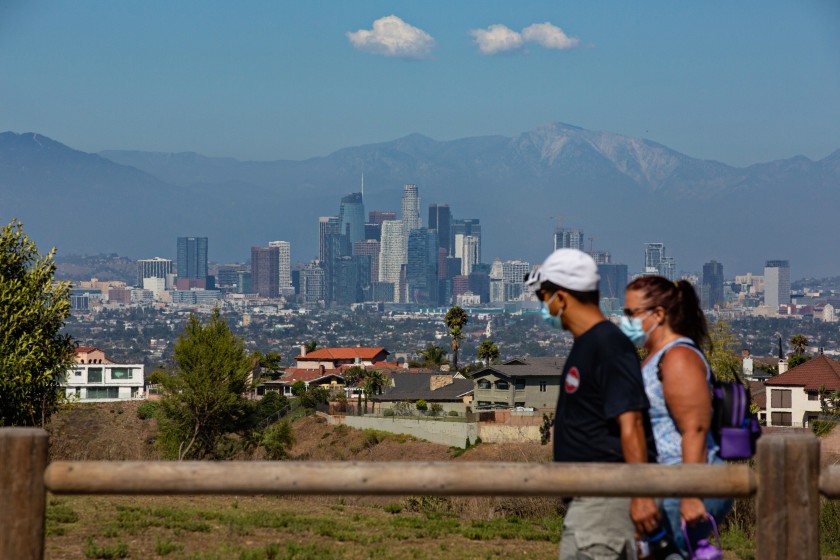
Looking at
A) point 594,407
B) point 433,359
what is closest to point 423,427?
point 594,407

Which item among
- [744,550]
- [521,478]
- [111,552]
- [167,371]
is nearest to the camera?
[521,478]

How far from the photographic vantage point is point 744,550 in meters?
11.1

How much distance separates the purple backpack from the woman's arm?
9cm

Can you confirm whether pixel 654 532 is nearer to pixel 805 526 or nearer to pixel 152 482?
pixel 805 526

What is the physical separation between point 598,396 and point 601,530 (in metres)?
0.71

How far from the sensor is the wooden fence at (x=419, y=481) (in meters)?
5.59

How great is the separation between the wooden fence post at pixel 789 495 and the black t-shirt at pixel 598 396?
0.58 metres

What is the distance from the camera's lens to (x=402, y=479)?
5.64m

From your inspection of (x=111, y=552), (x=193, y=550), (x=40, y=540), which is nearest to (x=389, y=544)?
(x=193, y=550)

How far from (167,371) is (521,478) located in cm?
4191

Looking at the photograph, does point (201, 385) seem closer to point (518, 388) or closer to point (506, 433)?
point (506, 433)

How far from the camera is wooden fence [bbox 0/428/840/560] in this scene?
559 cm

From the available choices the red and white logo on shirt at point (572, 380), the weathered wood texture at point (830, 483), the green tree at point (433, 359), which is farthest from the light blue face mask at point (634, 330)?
the green tree at point (433, 359)

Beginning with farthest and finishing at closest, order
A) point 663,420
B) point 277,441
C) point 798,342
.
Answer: point 798,342 → point 277,441 → point 663,420
